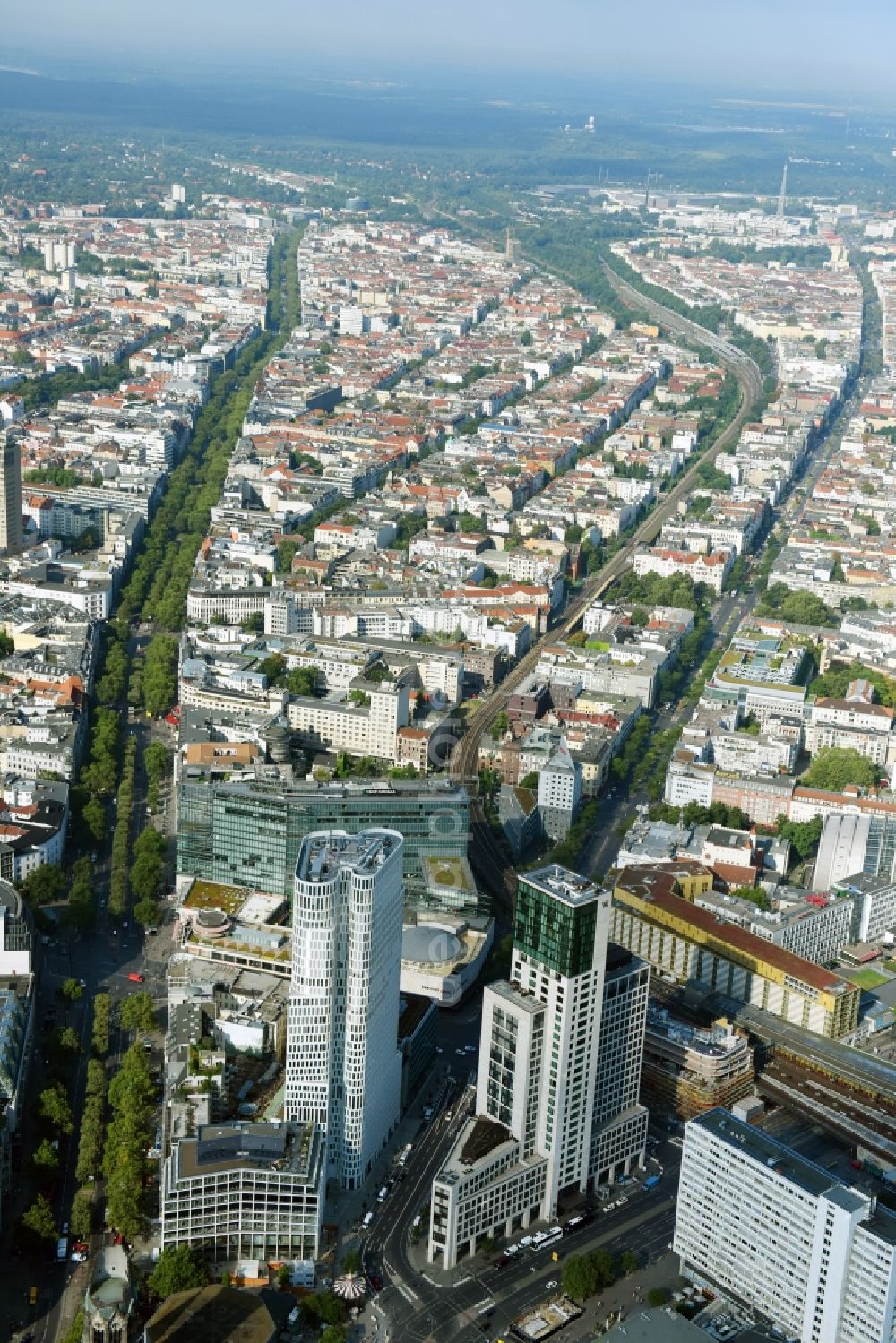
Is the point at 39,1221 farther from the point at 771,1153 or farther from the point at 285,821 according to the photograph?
the point at 285,821

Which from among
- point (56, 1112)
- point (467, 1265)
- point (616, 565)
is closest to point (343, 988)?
point (467, 1265)

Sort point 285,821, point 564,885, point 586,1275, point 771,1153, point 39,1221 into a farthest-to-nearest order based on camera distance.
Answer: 1. point 285,821
2. point 564,885
3. point 39,1221
4. point 586,1275
5. point 771,1153

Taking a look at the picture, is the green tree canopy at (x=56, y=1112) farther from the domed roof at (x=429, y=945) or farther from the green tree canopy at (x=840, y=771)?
the green tree canopy at (x=840, y=771)

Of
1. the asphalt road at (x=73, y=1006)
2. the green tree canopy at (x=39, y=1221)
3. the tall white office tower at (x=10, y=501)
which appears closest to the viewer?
the asphalt road at (x=73, y=1006)

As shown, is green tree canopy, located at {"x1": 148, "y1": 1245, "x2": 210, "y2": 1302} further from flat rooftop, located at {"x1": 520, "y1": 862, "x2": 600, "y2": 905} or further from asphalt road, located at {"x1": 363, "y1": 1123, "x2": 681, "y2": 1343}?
flat rooftop, located at {"x1": 520, "y1": 862, "x2": 600, "y2": 905}

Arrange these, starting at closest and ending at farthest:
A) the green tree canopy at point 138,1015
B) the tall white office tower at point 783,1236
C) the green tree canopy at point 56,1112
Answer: the tall white office tower at point 783,1236
the green tree canopy at point 56,1112
the green tree canopy at point 138,1015

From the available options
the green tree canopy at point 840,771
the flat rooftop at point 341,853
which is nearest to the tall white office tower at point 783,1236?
the flat rooftop at point 341,853

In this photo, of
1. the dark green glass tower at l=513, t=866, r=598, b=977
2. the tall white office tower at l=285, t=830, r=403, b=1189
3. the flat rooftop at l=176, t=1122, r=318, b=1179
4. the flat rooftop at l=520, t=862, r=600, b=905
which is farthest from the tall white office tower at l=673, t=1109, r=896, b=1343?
the flat rooftop at l=176, t=1122, r=318, b=1179
